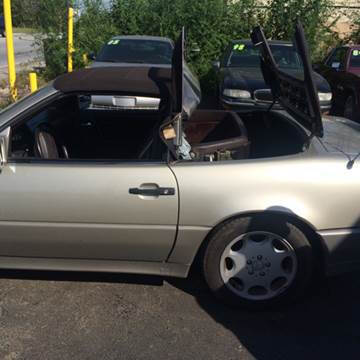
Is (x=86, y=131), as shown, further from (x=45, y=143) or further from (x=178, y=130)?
(x=178, y=130)

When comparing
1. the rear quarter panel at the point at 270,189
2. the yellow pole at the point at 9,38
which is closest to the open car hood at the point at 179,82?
the rear quarter panel at the point at 270,189

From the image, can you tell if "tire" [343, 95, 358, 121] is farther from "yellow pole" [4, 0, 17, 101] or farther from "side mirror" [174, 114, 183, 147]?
"side mirror" [174, 114, 183, 147]

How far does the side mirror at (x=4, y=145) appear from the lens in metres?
3.01

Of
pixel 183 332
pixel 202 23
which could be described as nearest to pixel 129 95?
pixel 183 332

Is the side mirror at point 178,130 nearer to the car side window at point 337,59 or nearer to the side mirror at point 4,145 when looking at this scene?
the side mirror at point 4,145

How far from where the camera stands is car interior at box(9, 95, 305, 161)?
3.41 m

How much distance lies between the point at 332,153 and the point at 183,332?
1.39 metres

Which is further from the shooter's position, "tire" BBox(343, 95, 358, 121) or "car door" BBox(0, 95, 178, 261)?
"tire" BBox(343, 95, 358, 121)

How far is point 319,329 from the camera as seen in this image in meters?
3.09

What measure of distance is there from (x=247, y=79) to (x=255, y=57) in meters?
1.55

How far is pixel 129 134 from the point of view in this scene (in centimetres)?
413

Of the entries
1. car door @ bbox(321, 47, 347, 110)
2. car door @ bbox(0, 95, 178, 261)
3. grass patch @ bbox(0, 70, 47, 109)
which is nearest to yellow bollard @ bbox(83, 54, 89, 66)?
grass patch @ bbox(0, 70, 47, 109)

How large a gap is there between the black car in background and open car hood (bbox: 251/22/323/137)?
360cm

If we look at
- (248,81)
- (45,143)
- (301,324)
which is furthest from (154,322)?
(248,81)
